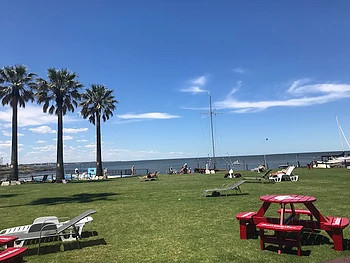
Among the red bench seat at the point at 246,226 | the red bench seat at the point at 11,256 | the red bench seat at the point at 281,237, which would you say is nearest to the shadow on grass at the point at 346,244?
the red bench seat at the point at 281,237

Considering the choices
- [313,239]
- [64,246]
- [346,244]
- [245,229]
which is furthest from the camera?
[64,246]

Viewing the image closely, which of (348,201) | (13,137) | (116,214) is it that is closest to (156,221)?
(116,214)

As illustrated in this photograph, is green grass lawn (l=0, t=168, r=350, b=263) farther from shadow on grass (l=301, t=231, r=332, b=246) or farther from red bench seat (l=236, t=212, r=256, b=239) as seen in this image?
red bench seat (l=236, t=212, r=256, b=239)

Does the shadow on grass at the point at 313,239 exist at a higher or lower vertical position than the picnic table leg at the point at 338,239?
lower

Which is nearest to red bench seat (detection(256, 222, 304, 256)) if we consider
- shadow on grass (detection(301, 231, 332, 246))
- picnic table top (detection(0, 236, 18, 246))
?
shadow on grass (detection(301, 231, 332, 246))

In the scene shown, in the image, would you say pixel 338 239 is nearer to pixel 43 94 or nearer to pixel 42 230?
pixel 42 230

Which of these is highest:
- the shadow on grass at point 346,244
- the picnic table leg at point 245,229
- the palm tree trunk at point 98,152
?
the palm tree trunk at point 98,152

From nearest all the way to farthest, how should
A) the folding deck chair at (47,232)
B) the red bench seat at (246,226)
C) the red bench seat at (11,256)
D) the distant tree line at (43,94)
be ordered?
the red bench seat at (11,256) → the folding deck chair at (47,232) → the red bench seat at (246,226) → the distant tree line at (43,94)

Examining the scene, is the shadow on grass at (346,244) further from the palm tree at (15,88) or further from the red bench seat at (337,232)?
the palm tree at (15,88)

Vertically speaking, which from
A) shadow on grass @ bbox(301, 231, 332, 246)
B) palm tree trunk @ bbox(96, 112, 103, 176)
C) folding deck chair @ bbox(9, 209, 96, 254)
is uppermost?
palm tree trunk @ bbox(96, 112, 103, 176)

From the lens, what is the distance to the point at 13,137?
3136 cm

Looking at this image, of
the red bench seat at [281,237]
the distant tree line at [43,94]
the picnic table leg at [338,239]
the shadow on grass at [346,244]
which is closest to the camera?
the red bench seat at [281,237]

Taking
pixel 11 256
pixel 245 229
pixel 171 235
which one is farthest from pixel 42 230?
pixel 245 229

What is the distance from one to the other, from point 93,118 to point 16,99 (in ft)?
30.4
